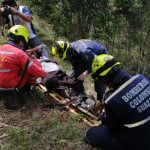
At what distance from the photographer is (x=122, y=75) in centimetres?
565

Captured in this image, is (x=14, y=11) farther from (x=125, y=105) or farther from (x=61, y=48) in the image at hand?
(x=125, y=105)

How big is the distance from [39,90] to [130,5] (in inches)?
376

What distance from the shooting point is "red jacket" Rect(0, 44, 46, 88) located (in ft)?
23.6

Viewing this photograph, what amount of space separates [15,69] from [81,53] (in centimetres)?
153

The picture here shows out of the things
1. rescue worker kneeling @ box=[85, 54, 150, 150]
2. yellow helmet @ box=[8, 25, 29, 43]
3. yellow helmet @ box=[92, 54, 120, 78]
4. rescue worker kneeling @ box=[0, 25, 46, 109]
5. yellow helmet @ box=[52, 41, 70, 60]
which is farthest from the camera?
yellow helmet @ box=[52, 41, 70, 60]

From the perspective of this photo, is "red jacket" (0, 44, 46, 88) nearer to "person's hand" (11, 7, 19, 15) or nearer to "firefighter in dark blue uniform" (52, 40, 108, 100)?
"firefighter in dark blue uniform" (52, 40, 108, 100)

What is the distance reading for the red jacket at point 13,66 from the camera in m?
7.20

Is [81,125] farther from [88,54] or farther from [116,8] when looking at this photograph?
[116,8]

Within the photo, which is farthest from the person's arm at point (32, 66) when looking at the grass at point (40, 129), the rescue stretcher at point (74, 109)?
the rescue stretcher at point (74, 109)

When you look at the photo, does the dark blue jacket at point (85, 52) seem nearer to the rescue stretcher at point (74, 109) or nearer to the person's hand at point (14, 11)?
the rescue stretcher at point (74, 109)

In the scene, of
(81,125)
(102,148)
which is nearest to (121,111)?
(102,148)

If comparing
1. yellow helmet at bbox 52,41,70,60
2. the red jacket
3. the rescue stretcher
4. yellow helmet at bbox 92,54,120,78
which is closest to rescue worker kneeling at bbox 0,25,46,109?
the red jacket

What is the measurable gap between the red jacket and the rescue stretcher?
71 centimetres

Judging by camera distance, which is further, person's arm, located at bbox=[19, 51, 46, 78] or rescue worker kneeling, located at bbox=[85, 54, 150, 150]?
person's arm, located at bbox=[19, 51, 46, 78]
